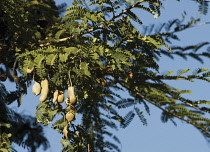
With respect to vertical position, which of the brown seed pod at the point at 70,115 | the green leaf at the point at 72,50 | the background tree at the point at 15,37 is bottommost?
the brown seed pod at the point at 70,115

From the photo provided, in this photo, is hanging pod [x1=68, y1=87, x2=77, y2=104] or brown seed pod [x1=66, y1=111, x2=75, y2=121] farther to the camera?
brown seed pod [x1=66, y1=111, x2=75, y2=121]

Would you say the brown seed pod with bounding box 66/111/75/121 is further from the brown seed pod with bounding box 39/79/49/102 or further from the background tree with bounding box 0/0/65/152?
the background tree with bounding box 0/0/65/152

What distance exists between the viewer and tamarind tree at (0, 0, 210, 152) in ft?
10.2

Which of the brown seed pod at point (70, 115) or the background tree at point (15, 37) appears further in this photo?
the background tree at point (15, 37)

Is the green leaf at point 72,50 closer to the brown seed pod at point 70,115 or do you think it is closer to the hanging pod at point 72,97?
the hanging pod at point 72,97

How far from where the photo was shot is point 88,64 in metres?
3.18

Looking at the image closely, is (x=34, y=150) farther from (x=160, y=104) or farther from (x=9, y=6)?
(x=9, y=6)

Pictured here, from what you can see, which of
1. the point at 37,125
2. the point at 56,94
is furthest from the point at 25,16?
the point at 37,125

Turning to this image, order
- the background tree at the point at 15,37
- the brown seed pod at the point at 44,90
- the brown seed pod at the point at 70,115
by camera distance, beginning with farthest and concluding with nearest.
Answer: the background tree at the point at 15,37
the brown seed pod at the point at 70,115
the brown seed pod at the point at 44,90

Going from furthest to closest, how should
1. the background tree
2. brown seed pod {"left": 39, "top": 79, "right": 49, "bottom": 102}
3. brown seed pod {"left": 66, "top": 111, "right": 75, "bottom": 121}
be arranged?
the background tree → brown seed pod {"left": 66, "top": 111, "right": 75, "bottom": 121} → brown seed pod {"left": 39, "top": 79, "right": 49, "bottom": 102}

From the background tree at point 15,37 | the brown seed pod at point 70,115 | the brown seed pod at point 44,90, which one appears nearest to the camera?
the brown seed pod at point 44,90

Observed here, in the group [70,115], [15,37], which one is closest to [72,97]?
[70,115]

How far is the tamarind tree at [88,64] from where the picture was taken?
312 cm

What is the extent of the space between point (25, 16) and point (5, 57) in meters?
0.39
